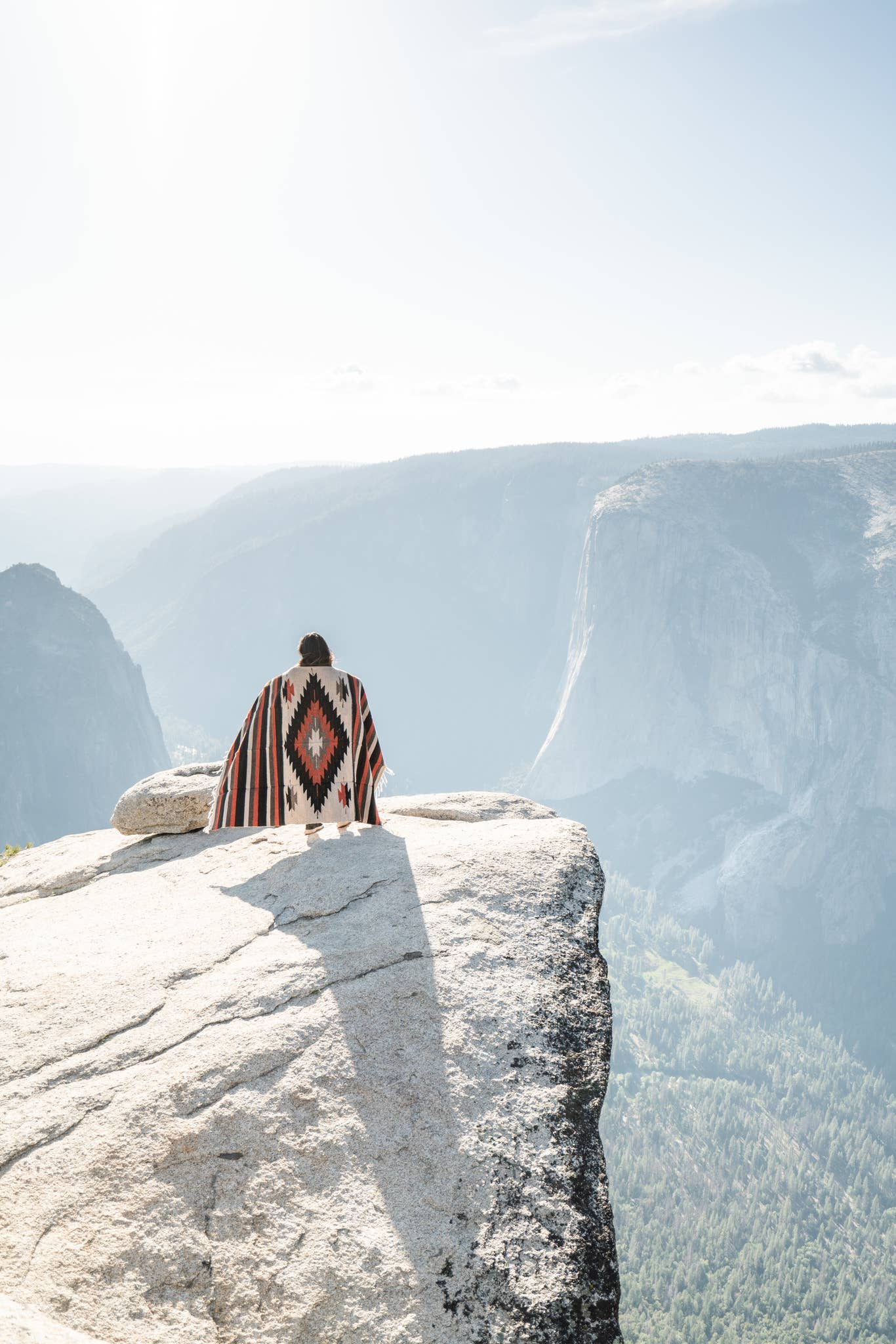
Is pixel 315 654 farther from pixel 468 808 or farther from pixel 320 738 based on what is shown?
pixel 468 808

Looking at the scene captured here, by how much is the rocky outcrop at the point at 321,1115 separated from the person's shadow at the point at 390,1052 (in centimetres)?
1

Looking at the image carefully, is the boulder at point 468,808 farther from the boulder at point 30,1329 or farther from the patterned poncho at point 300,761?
the boulder at point 30,1329

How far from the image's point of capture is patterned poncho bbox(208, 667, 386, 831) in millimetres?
8008

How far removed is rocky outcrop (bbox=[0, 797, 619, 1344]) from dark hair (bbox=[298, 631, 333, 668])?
9.04 ft

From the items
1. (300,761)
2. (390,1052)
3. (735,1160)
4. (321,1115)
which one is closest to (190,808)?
(300,761)

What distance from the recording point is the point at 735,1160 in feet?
297

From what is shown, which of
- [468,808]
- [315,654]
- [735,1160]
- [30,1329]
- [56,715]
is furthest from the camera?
[56,715]

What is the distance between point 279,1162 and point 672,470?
179m

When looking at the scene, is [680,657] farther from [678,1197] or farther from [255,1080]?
[255,1080]

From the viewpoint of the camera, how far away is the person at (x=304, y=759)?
801cm

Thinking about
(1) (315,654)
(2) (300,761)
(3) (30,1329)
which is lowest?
(3) (30,1329)

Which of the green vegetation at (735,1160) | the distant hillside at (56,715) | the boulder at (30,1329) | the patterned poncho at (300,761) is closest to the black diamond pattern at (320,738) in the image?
the patterned poncho at (300,761)

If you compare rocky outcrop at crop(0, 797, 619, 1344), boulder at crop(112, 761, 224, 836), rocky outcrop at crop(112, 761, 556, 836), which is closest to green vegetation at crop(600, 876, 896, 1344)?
rocky outcrop at crop(112, 761, 556, 836)

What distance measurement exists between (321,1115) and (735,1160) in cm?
10819
